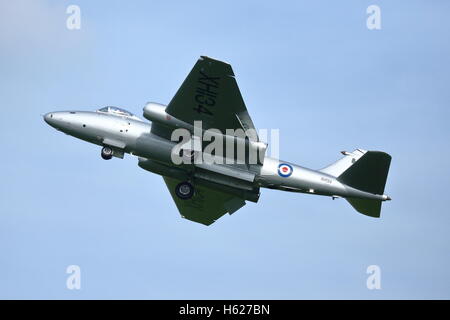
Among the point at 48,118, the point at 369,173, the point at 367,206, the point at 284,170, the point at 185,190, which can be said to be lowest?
the point at 367,206

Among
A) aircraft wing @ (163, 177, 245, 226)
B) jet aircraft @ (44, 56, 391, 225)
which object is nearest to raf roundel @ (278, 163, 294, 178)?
jet aircraft @ (44, 56, 391, 225)

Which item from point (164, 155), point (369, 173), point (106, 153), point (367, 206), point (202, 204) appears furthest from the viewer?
point (202, 204)

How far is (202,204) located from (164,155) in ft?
19.6

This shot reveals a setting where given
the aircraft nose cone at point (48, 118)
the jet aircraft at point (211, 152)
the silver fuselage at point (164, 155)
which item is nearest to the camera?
the jet aircraft at point (211, 152)

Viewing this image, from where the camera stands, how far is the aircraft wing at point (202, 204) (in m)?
46.4

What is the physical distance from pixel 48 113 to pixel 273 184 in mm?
11868

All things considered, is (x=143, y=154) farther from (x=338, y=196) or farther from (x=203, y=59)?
(x=338, y=196)

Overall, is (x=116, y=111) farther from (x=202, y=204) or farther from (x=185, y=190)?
(x=202, y=204)

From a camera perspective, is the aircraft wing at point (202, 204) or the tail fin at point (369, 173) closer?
the tail fin at point (369, 173)

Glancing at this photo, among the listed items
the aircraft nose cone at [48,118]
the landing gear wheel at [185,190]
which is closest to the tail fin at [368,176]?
the landing gear wheel at [185,190]

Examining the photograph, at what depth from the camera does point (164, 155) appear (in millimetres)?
42000

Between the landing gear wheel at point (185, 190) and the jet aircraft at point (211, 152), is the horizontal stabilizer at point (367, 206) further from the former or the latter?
the landing gear wheel at point (185, 190)

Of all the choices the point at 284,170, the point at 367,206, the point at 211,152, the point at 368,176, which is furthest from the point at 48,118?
the point at 367,206

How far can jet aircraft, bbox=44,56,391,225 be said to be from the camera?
4066cm
